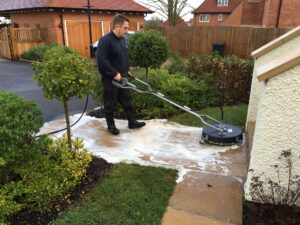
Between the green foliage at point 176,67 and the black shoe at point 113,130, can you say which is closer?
the black shoe at point 113,130

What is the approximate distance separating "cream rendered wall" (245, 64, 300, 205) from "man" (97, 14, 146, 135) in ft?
7.50

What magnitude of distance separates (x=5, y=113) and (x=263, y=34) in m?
13.4

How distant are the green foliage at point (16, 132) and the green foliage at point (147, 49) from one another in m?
3.42

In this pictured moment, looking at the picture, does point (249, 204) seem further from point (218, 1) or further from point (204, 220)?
point (218, 1)

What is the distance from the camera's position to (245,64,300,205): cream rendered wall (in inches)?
95.3

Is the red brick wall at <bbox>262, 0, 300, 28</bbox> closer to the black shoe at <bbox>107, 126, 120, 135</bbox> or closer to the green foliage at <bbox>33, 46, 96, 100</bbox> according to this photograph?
the black shoe at <bbox>107, 126, 120, 135</bbox>

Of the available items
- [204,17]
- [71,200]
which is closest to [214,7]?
[204,17]

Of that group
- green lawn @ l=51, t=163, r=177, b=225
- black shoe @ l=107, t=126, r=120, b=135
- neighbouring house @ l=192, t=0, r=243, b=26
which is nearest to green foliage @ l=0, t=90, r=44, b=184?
green lawn @ l=51, t=163, r=177, b=225

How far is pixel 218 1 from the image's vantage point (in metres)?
37.7

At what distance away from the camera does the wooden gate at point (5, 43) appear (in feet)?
50.1

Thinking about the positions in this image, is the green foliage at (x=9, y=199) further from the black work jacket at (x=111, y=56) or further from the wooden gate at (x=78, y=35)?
the wooden gate at (x=78, y=35)

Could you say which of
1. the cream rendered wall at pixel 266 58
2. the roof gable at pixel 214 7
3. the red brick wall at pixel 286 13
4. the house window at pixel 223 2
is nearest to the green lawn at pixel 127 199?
the cream rendered wall at pixel 266 58

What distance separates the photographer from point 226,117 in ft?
17.7

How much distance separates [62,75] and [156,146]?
72.7 inches
